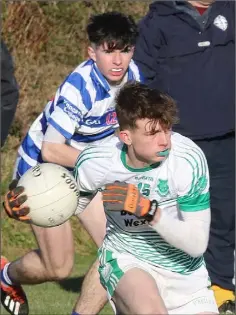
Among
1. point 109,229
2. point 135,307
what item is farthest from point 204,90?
point 135,307

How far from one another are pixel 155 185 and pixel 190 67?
8.85 feet

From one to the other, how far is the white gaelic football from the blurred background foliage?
6560 millimetres

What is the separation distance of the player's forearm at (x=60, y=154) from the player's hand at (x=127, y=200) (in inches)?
70.2

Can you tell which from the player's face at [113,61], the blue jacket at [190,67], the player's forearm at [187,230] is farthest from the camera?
the blue jacket at [190,67]

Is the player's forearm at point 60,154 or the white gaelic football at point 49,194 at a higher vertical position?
the white gaelic football at point 49,194

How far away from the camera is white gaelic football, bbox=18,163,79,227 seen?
18.6 ft

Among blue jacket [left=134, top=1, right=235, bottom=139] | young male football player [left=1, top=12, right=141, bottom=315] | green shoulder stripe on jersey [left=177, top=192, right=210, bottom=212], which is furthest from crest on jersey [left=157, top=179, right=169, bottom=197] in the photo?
blue jacket [left=134, top=1, right=235, bottom=139]

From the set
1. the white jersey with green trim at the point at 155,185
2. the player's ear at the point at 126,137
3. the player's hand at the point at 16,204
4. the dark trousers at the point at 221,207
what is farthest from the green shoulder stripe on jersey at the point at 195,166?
the dark trousers at the point at 221,207

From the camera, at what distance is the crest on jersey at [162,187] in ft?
18.7

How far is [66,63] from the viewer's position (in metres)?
13.8

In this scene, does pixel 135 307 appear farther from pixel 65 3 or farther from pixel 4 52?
pixel 65 3

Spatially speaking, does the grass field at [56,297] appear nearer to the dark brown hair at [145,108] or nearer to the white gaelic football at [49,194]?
the white gaelic football at [49,194]

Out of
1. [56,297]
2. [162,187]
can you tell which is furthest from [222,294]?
[162,187]

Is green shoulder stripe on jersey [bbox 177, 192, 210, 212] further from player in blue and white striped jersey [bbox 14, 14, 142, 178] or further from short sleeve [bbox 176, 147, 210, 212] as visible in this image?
player in blue and white striped jersey [bbox 14, 14, 142, 178]
